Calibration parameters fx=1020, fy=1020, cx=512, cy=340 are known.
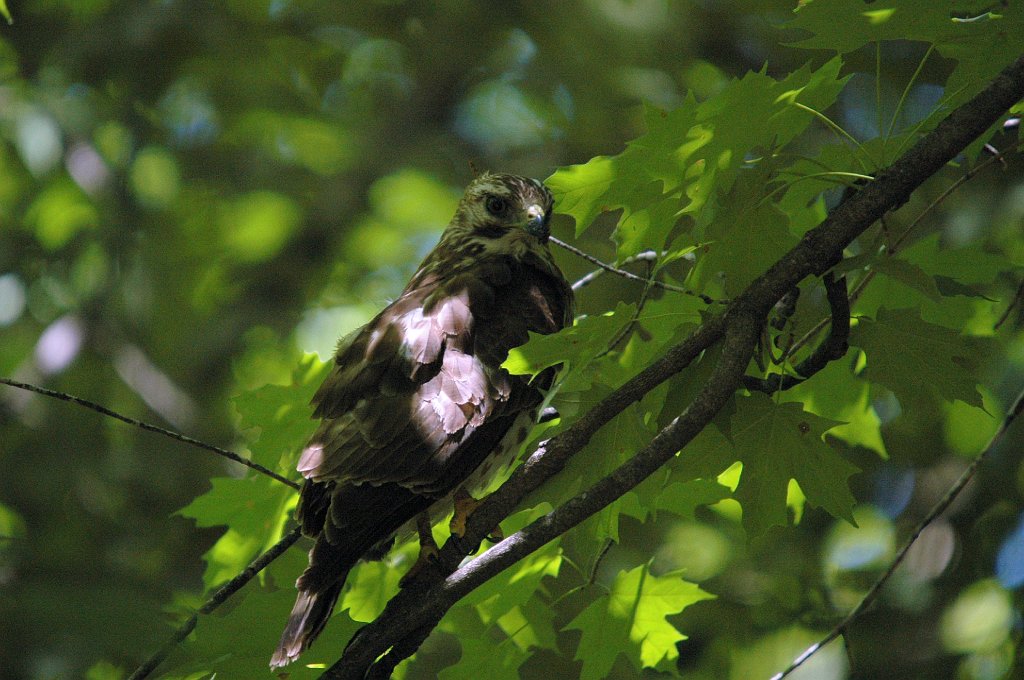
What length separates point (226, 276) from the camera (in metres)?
10.6

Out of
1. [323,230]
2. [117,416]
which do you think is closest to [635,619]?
[117,416]

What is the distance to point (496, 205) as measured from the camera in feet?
14.0

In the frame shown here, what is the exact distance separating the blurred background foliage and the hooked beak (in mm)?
2198

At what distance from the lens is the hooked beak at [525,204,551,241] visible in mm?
3918

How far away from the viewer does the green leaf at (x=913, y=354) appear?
100.0 inches

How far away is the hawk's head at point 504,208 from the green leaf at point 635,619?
5.00ft

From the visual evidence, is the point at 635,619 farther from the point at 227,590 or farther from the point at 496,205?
the point at 496,205

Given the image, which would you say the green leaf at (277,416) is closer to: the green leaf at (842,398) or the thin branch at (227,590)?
the thin branch at (227,590)

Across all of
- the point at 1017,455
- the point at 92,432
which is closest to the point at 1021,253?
the point at 1017,455

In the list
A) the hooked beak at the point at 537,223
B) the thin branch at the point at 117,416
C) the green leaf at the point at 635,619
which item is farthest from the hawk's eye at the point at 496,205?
the green leaf at the point at 635,619

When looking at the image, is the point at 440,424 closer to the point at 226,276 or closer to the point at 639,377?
the point at 639,377

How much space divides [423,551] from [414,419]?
0.42 m

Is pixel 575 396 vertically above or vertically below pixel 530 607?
above

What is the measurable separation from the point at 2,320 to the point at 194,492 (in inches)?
96.9
